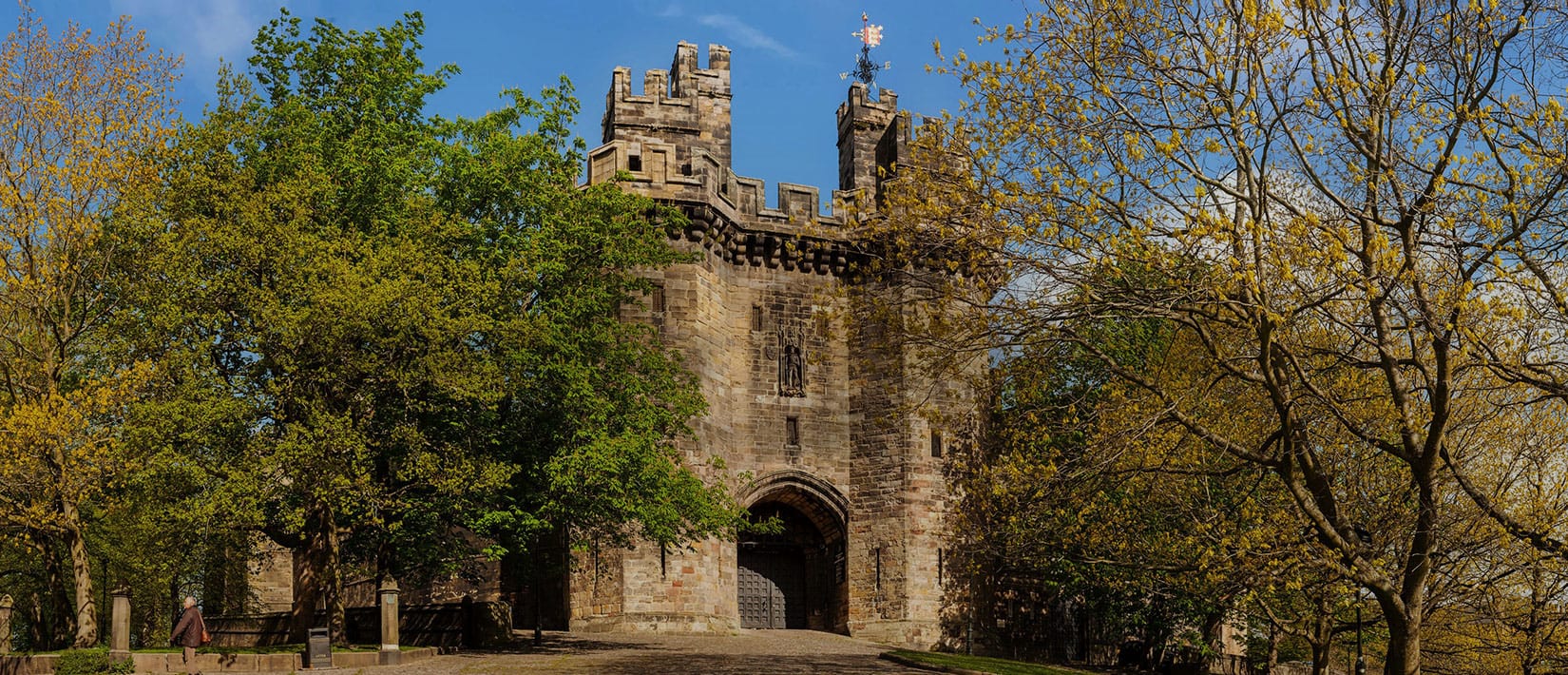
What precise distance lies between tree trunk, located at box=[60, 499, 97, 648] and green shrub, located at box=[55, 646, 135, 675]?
4.57 metres

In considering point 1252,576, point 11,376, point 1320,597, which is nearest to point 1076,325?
point 1252,576

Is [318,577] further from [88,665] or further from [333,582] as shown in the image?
[88,665]

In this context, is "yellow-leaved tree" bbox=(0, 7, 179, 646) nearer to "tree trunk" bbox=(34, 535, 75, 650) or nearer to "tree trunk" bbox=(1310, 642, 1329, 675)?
"tree trunk" bbox=(34, 535, 75, 650)

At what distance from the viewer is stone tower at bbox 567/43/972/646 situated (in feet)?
109

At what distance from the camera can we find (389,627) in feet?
72.2

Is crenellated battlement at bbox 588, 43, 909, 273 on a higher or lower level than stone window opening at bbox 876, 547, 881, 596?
higher

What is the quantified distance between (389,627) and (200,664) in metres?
2.79

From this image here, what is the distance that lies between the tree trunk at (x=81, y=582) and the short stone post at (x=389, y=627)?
19.4 ft

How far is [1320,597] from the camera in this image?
72.8 feet


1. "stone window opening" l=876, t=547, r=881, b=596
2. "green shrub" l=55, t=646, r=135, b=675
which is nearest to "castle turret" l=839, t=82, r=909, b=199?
"stone window opening" l=876, t=547, r=881, b=596

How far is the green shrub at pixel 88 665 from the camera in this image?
19.5m

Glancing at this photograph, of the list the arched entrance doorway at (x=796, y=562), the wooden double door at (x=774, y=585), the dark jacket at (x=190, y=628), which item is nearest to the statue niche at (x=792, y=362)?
the arched entrance doorway at (x=796, y=562)

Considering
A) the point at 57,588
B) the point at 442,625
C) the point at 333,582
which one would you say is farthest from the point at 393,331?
the point at 57,588

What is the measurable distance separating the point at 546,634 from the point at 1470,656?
1836 cm
